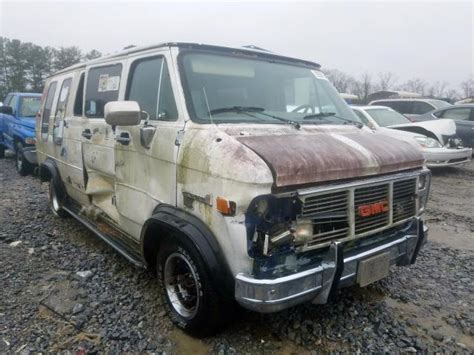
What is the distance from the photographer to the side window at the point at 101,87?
401 centimetres

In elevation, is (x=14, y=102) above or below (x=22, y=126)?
above

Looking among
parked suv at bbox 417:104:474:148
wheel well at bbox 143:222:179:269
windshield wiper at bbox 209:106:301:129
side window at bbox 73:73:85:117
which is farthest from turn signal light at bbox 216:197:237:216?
parked suv at bbox 417:104:474:148

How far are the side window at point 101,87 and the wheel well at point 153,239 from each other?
154cm

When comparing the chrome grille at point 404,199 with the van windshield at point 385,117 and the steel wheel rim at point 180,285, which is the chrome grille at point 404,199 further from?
the van windshield at point 385,117

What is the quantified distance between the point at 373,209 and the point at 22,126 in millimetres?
9158

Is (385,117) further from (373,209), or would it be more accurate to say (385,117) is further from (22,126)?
(22,126)

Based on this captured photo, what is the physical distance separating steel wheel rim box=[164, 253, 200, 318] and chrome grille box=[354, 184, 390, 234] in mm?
1316

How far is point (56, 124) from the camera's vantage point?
5.49 metres

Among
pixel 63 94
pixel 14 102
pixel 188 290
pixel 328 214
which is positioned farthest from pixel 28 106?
pixel 328 214

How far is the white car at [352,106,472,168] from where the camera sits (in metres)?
9.06

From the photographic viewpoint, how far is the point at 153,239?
3.27 metres

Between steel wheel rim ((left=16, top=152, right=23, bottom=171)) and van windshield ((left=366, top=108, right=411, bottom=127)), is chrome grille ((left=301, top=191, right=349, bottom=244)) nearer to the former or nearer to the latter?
van windshield ((left=366, top=108, right=411, bottom=127))

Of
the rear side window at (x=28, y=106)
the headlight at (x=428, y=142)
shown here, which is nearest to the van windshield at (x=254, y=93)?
the headlight at (x=428, y=142)

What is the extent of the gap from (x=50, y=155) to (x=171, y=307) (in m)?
3.78
